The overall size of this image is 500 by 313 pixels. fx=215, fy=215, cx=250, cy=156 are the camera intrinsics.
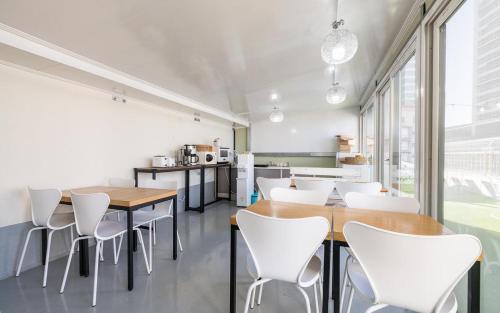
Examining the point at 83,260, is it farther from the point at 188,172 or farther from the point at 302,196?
the point at 188,172

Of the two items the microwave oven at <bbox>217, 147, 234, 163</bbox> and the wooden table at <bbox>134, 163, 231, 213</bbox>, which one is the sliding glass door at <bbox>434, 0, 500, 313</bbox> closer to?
the wooden table at <bbox>134, 163, 231, 213</bbox>

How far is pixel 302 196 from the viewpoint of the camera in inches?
78.2

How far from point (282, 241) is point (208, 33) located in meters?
1.96

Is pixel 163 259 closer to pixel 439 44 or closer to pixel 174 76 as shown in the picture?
pixel 174 76

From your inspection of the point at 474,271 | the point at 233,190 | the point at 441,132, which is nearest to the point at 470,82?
the point at 441,132

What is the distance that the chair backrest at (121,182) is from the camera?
9.61 ft

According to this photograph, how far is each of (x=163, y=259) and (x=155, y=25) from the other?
2419 mm

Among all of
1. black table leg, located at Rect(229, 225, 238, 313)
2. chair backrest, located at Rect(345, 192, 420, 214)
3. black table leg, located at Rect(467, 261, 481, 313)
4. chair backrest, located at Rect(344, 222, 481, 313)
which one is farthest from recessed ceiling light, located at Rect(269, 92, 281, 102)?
black table leg, located at Rect(467, 261, 481, 313)

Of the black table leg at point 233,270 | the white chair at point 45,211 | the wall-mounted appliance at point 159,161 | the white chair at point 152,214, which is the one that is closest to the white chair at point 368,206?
the black table leg at point 233,270

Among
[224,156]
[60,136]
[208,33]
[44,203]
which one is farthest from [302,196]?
[224,156]

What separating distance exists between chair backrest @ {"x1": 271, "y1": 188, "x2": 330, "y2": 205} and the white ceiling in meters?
1.54

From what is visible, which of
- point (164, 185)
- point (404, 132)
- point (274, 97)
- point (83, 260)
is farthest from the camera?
point (274, 97)

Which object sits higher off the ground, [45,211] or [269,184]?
[269,184]

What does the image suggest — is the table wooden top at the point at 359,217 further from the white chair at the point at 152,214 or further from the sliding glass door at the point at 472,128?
the white chair at the point at 152,214
